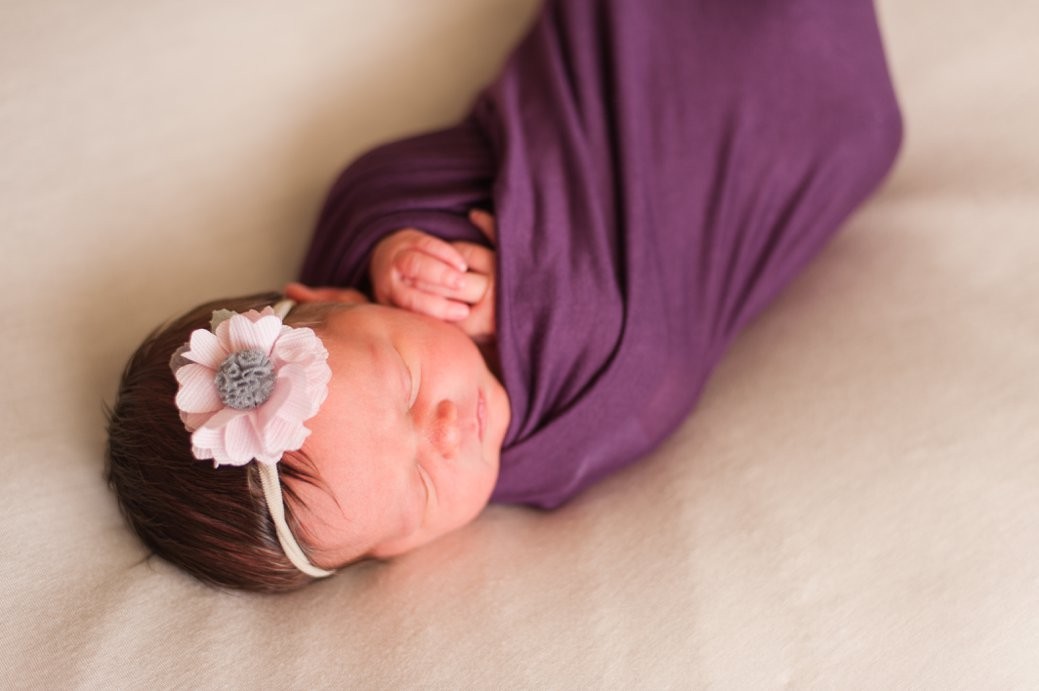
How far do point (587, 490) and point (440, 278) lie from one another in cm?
37

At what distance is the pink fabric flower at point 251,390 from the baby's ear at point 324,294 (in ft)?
0.74

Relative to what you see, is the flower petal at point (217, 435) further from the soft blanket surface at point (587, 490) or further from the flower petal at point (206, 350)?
the soft blanket surface at point (587, 490)

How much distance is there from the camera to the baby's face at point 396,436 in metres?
1.00

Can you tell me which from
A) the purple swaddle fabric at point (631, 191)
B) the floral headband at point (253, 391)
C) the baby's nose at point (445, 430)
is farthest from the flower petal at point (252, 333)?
the purple swaddle fabric at point (631, 191)

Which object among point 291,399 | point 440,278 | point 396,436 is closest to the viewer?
point 291,399

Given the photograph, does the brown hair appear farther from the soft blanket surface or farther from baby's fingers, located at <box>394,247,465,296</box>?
baby's fingers, located at <box>394,247,465,296</box>

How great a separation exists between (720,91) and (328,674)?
3.30 feet

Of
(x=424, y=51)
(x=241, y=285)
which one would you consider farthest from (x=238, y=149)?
(x=424, y=51)

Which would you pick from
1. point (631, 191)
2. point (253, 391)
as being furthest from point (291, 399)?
point (631, 191)

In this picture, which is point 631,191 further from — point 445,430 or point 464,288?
point 445,430

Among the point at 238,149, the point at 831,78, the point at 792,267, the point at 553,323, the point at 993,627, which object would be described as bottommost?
the point at 993,627

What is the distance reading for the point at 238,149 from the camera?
1.46 m

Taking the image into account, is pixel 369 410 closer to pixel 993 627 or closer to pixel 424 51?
pixel 993 627

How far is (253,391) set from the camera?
36.1 inches
